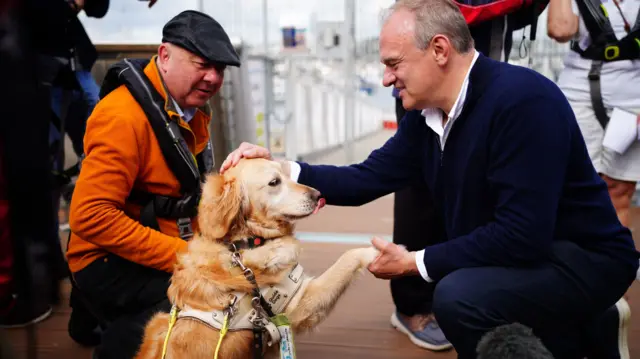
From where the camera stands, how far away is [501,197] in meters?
1.65

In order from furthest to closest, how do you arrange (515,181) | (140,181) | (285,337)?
1. (140,181)
2. (285,337)
3. (515,181)

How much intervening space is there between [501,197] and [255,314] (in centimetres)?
83

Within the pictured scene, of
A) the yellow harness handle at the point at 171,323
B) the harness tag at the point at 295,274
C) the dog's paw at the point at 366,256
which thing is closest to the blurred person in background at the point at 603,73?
the dog's paw at the point at 366,256

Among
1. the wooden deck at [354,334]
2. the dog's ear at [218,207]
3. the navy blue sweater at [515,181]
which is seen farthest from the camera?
the wooden deck at [354,334]

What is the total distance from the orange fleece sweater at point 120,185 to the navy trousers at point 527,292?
0.95 metres

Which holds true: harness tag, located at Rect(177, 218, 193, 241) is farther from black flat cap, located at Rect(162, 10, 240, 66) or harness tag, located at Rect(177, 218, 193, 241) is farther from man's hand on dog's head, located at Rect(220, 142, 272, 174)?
black flat cap, located at Rect(162, 10, 240, 66)

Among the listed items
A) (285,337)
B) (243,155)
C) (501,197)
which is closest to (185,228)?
(243,155)

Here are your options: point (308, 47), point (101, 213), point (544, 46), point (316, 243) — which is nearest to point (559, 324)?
point (101, 213)

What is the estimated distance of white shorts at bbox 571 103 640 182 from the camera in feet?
8.77

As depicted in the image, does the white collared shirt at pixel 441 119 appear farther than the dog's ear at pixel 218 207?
No

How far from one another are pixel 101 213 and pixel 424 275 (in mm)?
1073

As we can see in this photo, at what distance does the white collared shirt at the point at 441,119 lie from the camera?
1.72 m

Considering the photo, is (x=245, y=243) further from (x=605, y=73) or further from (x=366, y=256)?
(x=605, y=73)

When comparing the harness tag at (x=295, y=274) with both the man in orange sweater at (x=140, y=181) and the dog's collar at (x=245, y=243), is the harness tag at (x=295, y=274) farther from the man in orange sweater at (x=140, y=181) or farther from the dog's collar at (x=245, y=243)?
the man in orange sweater at (x=140, y=181)
